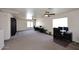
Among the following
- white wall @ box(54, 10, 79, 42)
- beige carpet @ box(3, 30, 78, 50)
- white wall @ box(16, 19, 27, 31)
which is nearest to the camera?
beige carpet @ box(3, 30, 78, 50)

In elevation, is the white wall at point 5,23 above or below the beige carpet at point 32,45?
above

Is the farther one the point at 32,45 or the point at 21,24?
the point at 21,24

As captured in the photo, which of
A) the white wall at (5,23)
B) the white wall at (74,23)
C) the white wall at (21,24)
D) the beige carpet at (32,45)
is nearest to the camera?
the beige carpet at (32,45)

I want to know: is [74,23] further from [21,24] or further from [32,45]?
[21,24]

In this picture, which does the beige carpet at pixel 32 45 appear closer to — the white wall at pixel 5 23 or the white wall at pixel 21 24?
the white wall at pixel 5 23

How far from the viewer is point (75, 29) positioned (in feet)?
19.1

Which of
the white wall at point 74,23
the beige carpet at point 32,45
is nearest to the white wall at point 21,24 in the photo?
the beige carpet at point 32,45

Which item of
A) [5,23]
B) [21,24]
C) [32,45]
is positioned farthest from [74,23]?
[21,24]

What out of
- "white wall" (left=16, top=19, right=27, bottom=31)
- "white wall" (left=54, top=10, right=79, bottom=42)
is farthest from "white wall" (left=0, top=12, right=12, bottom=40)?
"white wall" (left=16, top=19, right=27, bottom=31)

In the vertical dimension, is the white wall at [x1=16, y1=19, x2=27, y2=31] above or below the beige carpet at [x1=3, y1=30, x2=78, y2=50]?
above

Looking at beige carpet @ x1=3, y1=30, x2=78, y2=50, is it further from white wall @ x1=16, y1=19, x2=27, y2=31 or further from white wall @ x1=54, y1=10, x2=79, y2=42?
white wall @ x1=16, y1=19, x2=27, y2=31
